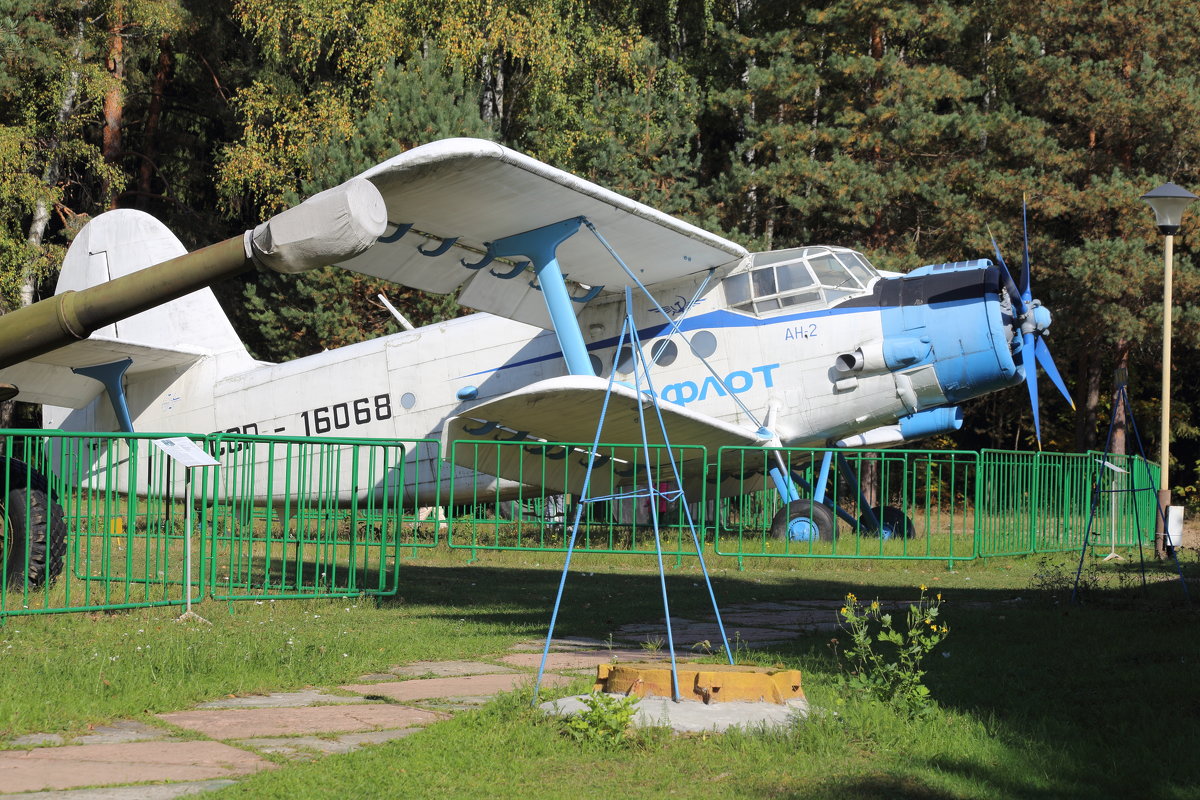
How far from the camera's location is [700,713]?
442cm

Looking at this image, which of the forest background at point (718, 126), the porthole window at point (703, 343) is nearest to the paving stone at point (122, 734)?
the porthole window at point (703, 343)

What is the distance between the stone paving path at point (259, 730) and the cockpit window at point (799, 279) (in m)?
8.02

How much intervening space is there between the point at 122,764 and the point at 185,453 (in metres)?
3.80

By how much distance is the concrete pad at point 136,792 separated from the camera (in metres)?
3.42

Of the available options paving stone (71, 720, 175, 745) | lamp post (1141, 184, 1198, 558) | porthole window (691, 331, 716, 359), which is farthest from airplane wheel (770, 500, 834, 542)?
paving stone (71, 720, 175, 745)

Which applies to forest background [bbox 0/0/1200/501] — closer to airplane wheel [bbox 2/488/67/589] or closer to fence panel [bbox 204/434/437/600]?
Answer: fence panel [bbox 204/434/437/600]

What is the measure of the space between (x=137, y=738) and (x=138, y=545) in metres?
10.1

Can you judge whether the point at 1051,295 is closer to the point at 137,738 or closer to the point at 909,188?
the point at 909,188

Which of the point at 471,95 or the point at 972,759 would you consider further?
the point at 471,95

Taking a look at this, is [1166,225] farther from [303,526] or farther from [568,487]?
[303,526]

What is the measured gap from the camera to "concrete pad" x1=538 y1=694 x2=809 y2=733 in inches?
167

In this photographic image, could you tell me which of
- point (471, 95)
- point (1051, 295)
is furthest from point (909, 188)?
point (471, 95)

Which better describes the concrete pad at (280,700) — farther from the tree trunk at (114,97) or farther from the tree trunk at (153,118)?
the tree trunk at (153,118)

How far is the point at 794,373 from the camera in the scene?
14.0m
